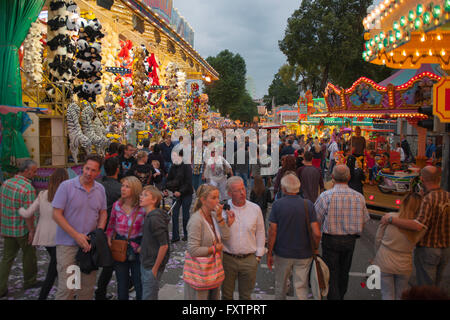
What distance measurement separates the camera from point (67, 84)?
1106 cm

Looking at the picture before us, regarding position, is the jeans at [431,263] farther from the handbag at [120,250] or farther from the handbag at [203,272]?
the handbag at [120,250]

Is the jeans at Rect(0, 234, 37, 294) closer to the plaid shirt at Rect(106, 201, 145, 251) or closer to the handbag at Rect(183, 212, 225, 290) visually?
the plaid shirt at Rect(106, 201, 145, 251)

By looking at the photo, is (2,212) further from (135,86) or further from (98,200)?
(135,86)

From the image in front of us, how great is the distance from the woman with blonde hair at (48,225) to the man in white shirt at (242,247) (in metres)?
2.01

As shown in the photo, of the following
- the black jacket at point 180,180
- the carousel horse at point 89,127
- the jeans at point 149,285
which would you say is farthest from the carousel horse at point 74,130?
the jeans at point 149,285

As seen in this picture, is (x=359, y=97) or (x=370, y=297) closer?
(x=370, y=297)

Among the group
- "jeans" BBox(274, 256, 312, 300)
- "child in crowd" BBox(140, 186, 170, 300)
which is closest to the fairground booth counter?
"child in crowd" BBox(140, 186, 170, 300)

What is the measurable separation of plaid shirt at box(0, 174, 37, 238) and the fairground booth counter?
12.6 ft

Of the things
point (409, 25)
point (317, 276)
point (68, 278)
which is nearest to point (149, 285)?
point (68, 278)

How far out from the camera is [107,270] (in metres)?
3.89

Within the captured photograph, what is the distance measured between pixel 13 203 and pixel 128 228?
1714 mm

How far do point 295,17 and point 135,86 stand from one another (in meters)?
25.1

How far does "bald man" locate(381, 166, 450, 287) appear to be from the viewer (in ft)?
13.1

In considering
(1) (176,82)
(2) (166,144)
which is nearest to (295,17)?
(1) (176,82)
